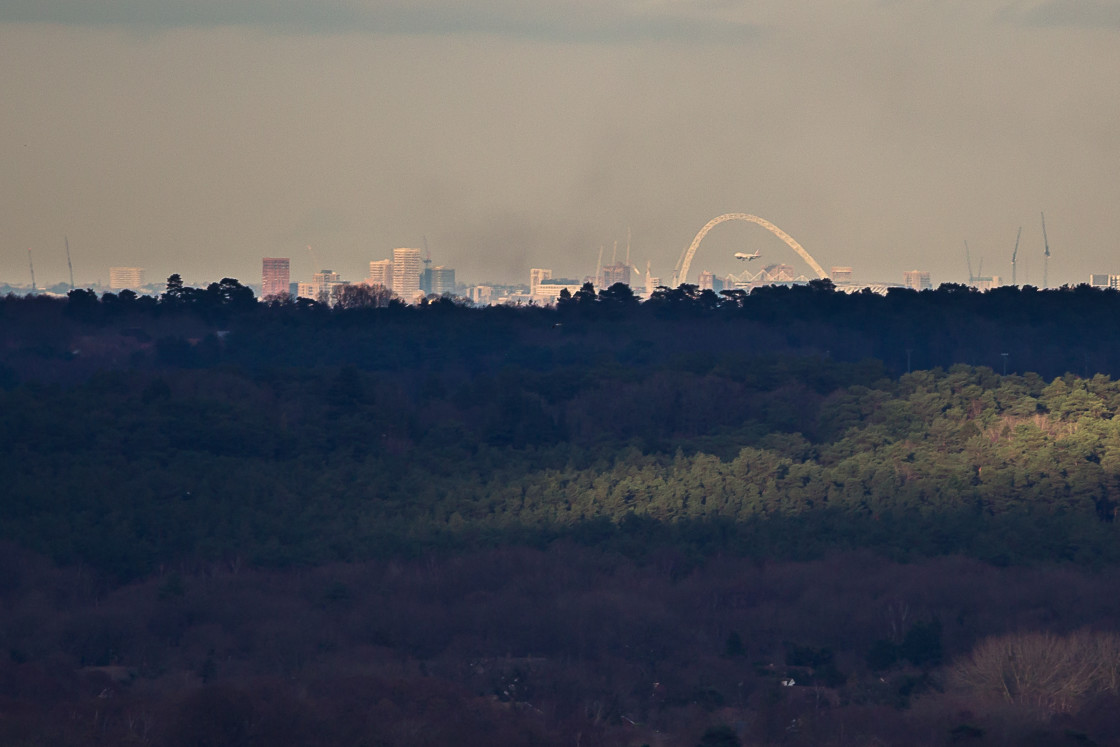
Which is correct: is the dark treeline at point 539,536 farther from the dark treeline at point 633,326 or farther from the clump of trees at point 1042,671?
the dark treeline at point 633,326

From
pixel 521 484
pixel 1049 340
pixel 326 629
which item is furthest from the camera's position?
pixel 1049 340

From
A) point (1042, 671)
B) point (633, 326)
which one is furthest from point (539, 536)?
point (633, 326)

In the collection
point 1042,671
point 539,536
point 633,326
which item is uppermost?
point 633,326

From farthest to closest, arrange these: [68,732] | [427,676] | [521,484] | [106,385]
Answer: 1. [106,385]
2. [521,484]
3. [427,676]
4. [68,732]

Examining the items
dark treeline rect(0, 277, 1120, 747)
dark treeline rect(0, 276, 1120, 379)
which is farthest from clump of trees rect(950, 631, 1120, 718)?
dark treeline rect(0, 276, 1120, 379)

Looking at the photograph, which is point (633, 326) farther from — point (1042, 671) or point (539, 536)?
point (1042, 671)

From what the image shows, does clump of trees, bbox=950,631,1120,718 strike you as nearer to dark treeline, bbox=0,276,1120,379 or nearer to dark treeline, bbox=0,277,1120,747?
dark treeline, bbox=0,277,1120,747

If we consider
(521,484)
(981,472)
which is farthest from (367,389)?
(981,472)

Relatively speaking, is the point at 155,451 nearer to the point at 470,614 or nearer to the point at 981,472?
the point at 470,614
